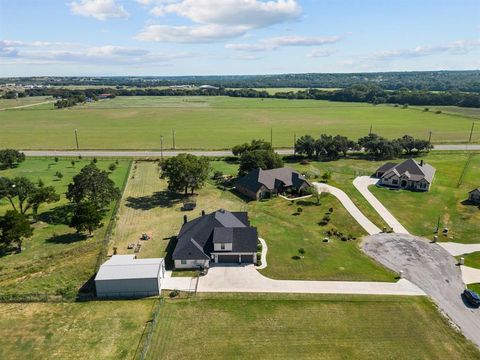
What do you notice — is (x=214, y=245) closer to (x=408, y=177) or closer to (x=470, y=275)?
(x=470, y=275)

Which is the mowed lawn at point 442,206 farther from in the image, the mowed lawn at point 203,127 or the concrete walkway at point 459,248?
the mowed lawn at point 203,127

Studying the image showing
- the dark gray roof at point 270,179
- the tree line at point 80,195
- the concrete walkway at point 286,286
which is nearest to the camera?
the concrete walkway at point 286,286

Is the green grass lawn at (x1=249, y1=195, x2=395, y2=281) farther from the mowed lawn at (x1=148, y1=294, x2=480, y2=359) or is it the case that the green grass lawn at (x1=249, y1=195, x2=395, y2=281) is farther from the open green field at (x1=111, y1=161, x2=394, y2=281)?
the mowed lawn at (x1=148, y1=294, x2=480, y2=359)

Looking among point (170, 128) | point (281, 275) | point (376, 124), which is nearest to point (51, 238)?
point (281, 275)

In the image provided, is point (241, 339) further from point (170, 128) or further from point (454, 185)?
point (170, 128)

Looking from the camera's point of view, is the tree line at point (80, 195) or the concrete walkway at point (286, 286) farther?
the tree line at point (80, 195)

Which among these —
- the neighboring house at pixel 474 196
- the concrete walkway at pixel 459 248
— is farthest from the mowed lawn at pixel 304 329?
the neighboring house at pixel 474 196
